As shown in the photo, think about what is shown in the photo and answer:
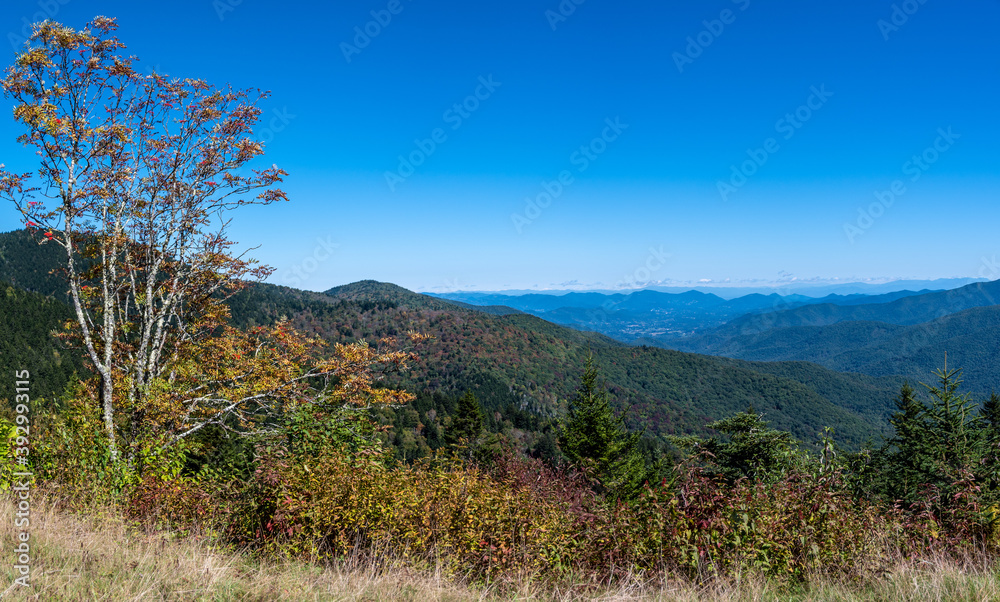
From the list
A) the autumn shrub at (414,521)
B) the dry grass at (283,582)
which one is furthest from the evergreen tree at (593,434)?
the dry grass at (283,582)

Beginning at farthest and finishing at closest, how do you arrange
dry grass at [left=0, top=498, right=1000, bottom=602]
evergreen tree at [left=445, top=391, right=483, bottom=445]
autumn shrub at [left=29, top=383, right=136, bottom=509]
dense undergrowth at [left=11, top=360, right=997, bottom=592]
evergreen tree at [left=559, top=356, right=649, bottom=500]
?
evergreen tree at [left=445, top=391, right=483, bottom=445] → evergreen tree at [left=559, top=356, right=649, bottom=500] → autumn shrub at [left=29, top=383, right=136, bottom=509] → dense undergrowth at [left=11, top=360, right=997, bottom=592] → dry grass at [left=0, top=498, right=1000, bottom=602]

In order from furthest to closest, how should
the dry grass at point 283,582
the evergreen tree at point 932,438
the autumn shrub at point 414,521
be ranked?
the evergreen tree at point 932,438
the autumn shrub at point 414,521
the dry grass at point 283,582

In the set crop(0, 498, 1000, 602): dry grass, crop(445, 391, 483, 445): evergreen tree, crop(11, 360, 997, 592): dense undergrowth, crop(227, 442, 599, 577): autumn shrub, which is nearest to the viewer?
crop(0, 498, 1000, 602): dry grass

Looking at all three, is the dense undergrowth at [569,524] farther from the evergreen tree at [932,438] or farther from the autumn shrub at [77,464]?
the evergreen tree at [932,438]

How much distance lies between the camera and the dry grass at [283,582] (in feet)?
10.9

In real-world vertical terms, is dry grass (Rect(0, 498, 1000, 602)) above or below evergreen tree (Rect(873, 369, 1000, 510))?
above

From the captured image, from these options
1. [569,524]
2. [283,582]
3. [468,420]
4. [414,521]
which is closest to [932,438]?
[569,524]

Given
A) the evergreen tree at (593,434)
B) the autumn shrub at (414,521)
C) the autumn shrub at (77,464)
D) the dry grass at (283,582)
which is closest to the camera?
the dry grass at (283,582)

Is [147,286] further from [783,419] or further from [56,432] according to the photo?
[783,419]

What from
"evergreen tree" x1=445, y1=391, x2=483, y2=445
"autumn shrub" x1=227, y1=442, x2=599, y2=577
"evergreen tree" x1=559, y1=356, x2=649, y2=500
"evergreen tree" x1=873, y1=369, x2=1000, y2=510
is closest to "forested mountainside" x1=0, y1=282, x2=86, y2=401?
"evergreen tree" x1=445, y1=391, x2=483, y2=445

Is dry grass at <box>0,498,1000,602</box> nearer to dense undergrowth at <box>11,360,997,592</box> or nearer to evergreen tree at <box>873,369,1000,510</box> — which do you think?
dense undergrowth at <box>11,360,997,592</box>

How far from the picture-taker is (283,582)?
3557 millimetres

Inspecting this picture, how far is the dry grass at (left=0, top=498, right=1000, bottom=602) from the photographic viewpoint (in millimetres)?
3328

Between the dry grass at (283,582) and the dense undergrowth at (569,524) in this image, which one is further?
the dense undergrowth at (569,524)
